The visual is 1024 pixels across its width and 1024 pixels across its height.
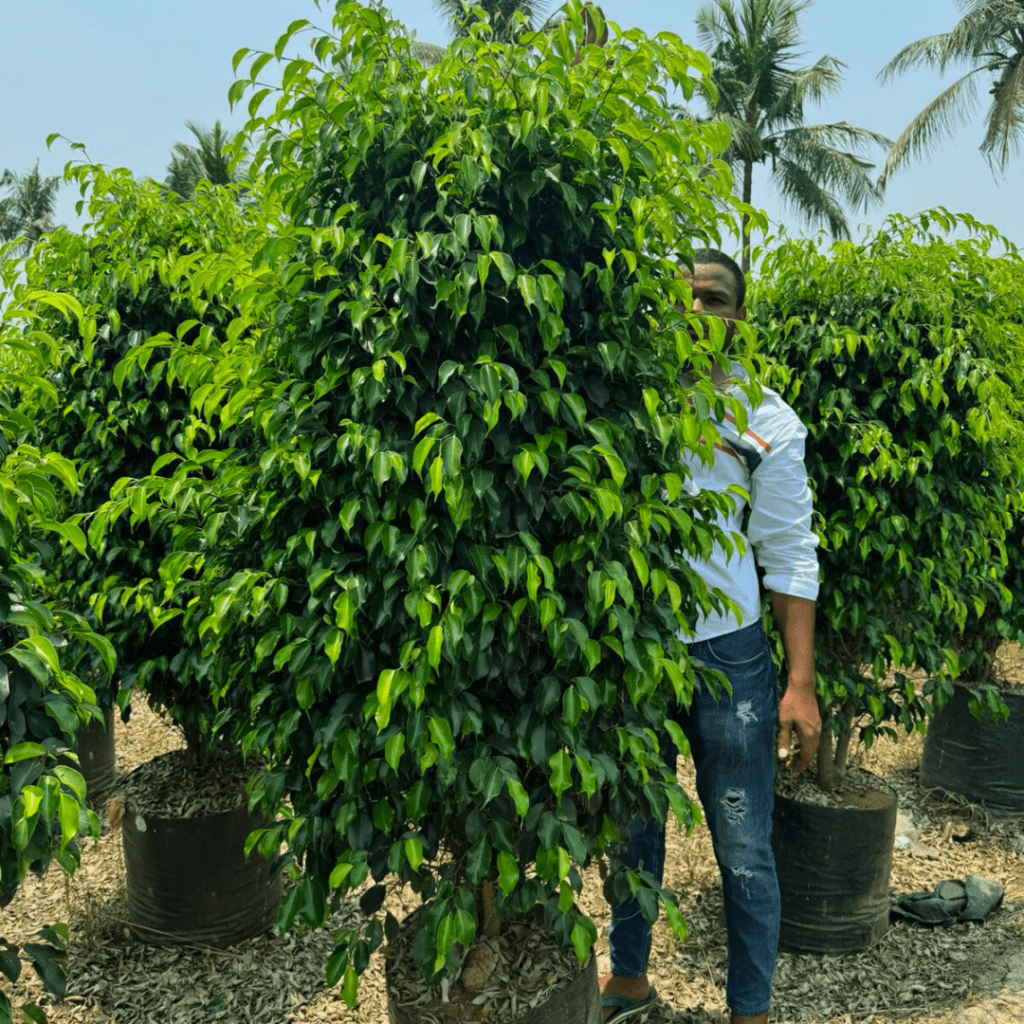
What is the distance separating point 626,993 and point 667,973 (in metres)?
0.45

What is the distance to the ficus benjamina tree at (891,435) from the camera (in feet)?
12.1

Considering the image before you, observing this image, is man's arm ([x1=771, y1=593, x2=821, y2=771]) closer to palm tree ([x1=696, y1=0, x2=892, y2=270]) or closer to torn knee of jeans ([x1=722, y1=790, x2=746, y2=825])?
torn knee of jeans ([x1=722, y1=790, x2=746, y2=825])

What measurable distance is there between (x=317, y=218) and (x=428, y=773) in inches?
56.8

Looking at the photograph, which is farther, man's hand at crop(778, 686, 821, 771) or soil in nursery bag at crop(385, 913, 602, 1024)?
man's hand at crop(778, 686, 821, 771)

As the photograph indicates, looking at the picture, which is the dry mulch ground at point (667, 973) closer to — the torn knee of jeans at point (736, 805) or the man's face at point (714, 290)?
the torn knee of jeans at point (736, 805)

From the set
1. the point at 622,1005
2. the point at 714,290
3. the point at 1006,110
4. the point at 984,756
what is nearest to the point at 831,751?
the point at 622,1005

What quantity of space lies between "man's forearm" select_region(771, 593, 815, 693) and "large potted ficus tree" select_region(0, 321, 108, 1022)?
6.29ft

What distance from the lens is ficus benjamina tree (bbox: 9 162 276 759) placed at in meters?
3.66

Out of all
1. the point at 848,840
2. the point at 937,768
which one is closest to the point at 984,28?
the point at 937,768

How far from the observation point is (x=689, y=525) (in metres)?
2.30

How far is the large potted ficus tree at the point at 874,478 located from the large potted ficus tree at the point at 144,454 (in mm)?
2286

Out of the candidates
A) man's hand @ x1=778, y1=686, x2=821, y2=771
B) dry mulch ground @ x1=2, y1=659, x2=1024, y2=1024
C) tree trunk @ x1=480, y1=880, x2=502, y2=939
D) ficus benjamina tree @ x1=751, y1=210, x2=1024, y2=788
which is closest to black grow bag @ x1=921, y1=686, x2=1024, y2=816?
dry mulch ground @ x1=2, y1=659, x2=1024, y2=1024

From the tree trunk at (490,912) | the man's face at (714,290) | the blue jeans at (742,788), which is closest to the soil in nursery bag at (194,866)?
the tree trunk at (490,912)

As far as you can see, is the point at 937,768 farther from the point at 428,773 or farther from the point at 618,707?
the point at 428,773
